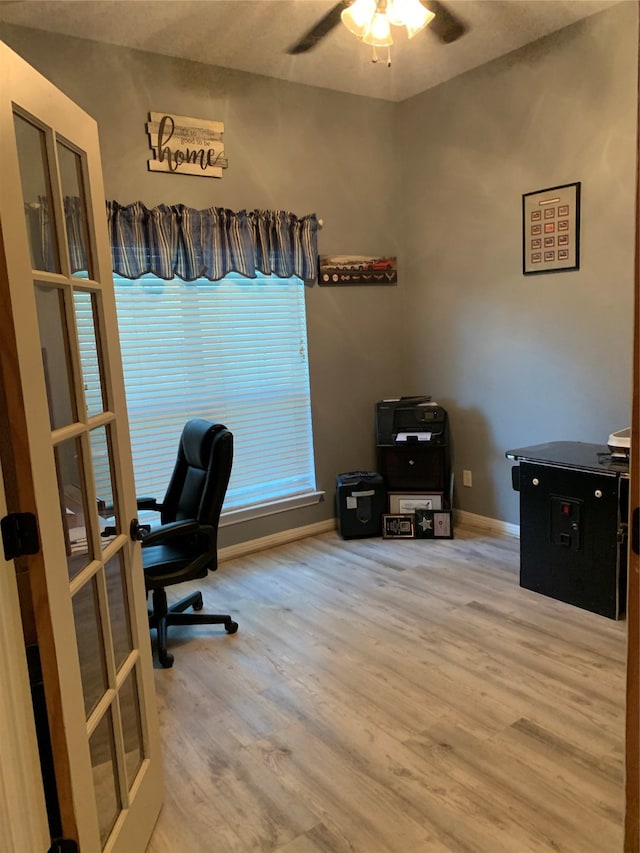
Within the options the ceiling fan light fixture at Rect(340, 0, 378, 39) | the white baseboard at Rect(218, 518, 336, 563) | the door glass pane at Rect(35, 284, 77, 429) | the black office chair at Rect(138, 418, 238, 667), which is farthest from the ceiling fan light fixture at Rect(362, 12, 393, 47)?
the white baseboard at Rect(218, 518, 336, 563)

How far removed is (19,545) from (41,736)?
46 centimetres

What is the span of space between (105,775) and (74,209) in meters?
1.39

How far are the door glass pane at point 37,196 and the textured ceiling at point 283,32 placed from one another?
2.03 m

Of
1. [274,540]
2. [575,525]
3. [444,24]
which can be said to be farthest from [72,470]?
[444,24]

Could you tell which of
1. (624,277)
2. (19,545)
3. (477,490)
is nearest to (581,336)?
(624,277)

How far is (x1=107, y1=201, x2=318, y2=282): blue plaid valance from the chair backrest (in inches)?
40.9

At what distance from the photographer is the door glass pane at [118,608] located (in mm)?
1619

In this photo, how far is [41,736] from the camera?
1358 mm

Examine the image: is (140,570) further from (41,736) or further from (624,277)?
(624,277)

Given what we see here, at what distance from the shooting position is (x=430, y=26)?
10.7 feet

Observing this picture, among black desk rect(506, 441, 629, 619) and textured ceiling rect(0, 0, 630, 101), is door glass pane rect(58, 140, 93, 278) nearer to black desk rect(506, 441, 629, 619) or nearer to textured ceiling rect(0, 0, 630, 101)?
textured ceiling rect(0, 0, 630, 101)

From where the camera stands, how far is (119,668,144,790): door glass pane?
5.49 feet

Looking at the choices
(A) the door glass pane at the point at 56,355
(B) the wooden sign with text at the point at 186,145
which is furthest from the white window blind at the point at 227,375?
(A) the door glass pane at the point at 56,355

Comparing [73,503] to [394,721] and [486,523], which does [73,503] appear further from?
[486,523]
